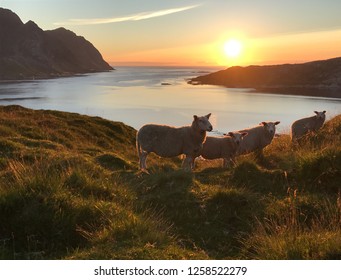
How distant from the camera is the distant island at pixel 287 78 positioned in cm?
13175

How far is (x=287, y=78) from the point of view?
502ft

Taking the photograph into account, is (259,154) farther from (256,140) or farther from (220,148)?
(220,148)

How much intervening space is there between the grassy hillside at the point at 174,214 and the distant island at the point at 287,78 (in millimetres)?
121504

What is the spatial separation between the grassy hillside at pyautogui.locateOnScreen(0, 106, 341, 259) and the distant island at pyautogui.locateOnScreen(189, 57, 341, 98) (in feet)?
399

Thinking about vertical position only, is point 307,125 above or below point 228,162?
above

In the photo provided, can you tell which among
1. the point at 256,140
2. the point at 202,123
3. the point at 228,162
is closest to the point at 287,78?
the point at 256,140

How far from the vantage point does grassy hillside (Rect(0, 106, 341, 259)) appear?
543 cm

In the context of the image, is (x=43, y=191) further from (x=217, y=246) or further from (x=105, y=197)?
(x=217, y=246)

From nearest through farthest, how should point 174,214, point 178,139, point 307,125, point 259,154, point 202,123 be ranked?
point 174,214 < point 202,123 < point 178,139 < point 259,154 < point 307,125

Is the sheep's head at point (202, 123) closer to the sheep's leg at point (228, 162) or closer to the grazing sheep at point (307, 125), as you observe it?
the sheep's leg at point (228, 162)

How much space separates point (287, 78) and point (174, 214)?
157355 mm

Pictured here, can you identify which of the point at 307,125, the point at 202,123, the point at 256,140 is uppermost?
the point at 202,123

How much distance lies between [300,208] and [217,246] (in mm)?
2254

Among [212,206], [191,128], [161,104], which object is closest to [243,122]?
[161,104]
